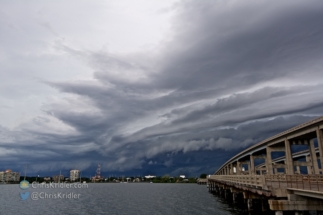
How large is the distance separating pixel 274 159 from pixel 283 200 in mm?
87598

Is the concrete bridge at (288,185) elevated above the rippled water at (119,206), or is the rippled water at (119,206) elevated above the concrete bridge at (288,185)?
the concrete bridge at (288,185)

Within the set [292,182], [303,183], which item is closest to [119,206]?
[292,182]

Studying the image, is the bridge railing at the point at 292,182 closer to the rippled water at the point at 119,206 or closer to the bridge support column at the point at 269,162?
the rippled water at the point at 119,206

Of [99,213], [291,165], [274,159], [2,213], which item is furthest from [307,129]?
[274,159]

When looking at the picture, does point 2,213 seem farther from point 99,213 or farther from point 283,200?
point 283,200

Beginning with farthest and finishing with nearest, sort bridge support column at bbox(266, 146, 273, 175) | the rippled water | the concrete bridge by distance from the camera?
bridge support column at bbox(266, 146, 273, 175) → the rippled water → the concrete bridge

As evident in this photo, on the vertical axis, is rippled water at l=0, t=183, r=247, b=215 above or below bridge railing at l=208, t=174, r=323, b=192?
below

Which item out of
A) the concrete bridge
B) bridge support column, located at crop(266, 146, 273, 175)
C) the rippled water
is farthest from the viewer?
bridge support column, located at crop(266, 146, 273, 175)

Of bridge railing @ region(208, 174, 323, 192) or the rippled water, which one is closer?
bridge railing @ region(208, 174, 323, 192)

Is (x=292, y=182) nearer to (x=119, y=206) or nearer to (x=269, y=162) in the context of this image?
(x=269, y=162)

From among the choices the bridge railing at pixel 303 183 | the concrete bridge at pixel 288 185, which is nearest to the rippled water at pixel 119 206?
the concrete bridge at pixel 288 185

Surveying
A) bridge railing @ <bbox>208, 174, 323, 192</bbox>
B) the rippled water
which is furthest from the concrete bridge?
the rippled water

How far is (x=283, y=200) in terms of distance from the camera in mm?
21844

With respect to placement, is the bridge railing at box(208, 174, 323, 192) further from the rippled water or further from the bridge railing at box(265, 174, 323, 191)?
the rippled water
